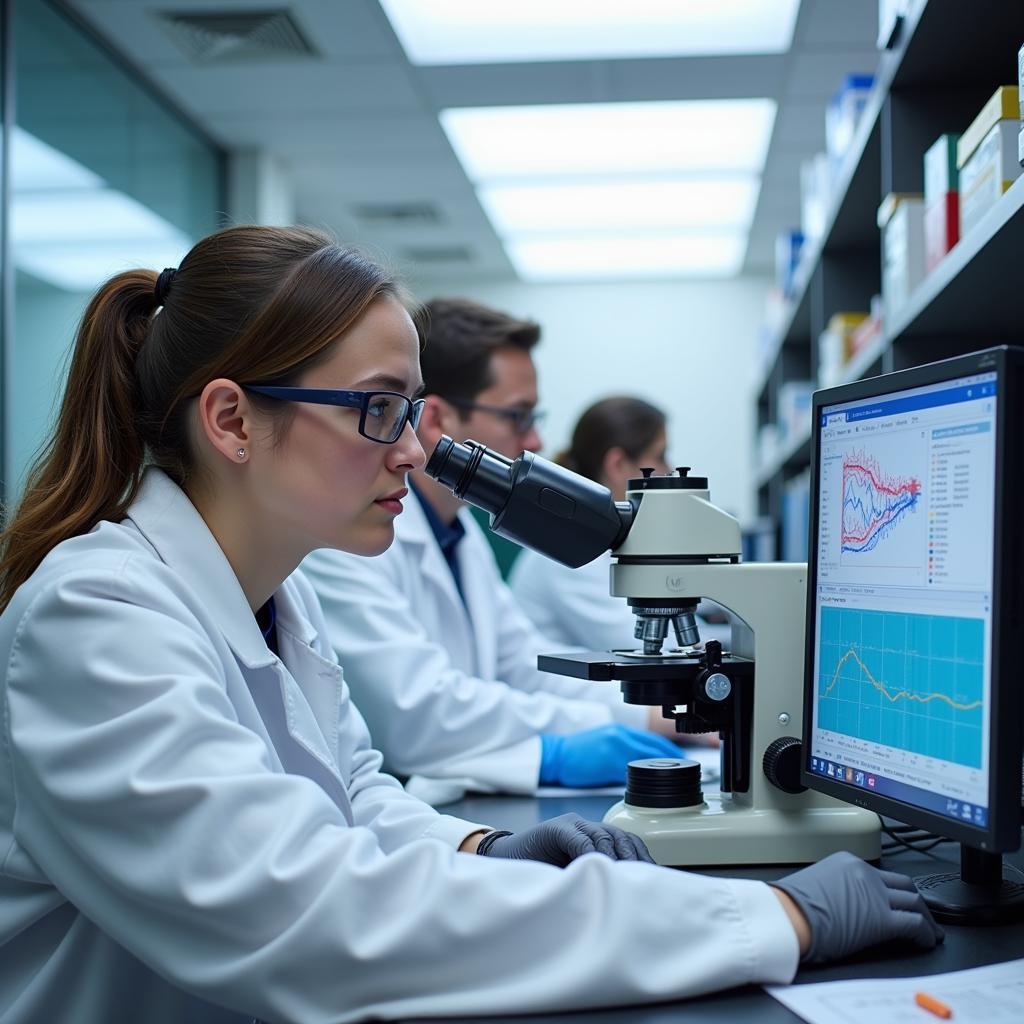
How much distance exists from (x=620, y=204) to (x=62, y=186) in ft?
8.88

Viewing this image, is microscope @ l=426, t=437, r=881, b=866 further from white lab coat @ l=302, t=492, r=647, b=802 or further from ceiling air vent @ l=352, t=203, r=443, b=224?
ceiling air vent @ l=352, t=203, r=443, b=224

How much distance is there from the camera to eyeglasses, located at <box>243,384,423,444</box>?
1.06m

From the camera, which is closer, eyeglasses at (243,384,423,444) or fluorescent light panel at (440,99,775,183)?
eyeglasses at (243,384,423,444)

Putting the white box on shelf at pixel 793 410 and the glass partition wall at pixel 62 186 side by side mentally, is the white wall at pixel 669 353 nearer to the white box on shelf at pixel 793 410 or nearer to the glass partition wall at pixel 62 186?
the white box on shelf at pixel 793 410

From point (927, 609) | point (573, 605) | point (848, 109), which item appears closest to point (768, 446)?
point (573, 605)

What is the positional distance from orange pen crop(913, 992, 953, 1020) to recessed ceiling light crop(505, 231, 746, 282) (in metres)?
5.38

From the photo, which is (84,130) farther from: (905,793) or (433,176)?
(905,793)

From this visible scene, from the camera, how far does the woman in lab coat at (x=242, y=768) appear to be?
75 centimetres

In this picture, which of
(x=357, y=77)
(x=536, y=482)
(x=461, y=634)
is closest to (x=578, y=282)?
(x=357, y=77)

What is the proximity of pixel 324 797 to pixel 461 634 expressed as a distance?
46.9 inches

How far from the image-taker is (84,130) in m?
3.65

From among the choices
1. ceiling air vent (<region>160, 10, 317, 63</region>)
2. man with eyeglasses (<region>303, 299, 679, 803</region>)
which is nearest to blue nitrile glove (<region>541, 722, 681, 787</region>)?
man with eyeglasses (<region>303, 299, 679, 803</region>)

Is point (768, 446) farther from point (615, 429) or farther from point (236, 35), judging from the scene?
point (236, 35)

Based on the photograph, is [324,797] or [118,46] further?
[118,46]
